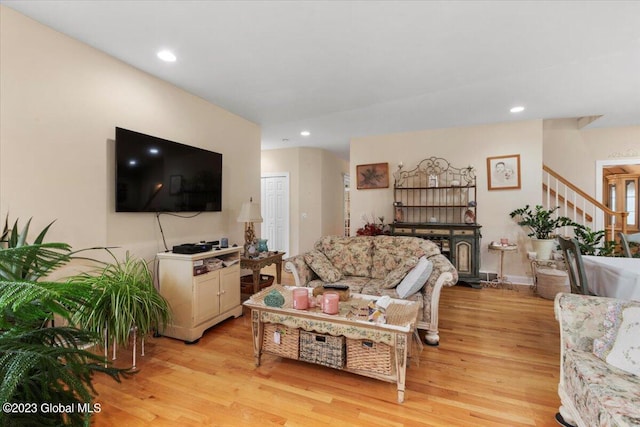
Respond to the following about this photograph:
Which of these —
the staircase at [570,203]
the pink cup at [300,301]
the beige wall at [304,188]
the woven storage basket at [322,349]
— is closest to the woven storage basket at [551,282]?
the staircase at [570,203]

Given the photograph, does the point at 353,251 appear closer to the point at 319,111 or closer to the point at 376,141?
the point at 319,111

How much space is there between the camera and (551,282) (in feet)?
11.7

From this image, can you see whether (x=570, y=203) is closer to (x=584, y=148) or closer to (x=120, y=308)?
(x=584, y=148)

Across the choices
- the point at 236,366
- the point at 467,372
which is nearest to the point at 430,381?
the point at 467,372

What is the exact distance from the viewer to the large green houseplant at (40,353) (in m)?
0.64

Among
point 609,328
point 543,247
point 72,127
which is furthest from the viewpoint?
point 543,247

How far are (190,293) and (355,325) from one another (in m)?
1.51

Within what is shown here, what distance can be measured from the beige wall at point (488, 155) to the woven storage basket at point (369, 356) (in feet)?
11.2

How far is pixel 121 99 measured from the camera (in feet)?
8.32

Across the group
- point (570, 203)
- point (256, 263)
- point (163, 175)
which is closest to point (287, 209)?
point (256, 263)

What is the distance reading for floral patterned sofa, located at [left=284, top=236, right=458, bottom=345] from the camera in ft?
8.07

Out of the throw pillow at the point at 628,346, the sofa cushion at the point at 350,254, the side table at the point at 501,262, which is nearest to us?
the throw pillow at the point at 628,346

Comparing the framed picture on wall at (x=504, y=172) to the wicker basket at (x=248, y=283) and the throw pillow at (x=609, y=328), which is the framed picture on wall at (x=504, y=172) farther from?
the wicker basket at (x=248, y=283)

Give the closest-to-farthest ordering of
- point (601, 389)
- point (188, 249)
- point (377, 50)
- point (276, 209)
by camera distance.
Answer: point (601, 389), point (377, 50), point (188, 249), point (276, 209)
